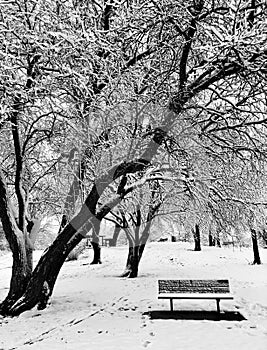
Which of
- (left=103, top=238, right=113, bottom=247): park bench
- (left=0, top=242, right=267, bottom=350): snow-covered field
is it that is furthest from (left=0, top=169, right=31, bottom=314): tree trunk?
(left=103, top=238, right=113, bottom=247): park bench

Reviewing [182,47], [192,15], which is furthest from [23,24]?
[182,47]

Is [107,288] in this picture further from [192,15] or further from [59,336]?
[192,15]


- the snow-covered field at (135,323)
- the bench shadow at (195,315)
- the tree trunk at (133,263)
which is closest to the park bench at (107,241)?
the tree trunk at (133,263)

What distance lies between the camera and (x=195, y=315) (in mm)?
7234

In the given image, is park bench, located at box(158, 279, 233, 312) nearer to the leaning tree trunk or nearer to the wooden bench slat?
the wooden bench slat

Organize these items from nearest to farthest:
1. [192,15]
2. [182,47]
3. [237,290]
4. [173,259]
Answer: [192,15] < [182,47] < [237,290] < [173,259]

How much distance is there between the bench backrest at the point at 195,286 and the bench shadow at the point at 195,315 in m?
0.57

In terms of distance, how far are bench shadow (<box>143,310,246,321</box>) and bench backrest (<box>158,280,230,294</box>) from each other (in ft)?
1.87

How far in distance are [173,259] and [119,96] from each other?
57.7ft

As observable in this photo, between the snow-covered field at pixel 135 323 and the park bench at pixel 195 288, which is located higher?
the park bench at pixel 195 288

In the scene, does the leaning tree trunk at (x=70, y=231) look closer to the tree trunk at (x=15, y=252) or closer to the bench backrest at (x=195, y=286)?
the tree trunk at (x=15, y=252)

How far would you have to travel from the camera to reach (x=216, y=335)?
5.88 metres

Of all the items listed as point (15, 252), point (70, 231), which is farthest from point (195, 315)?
point (15, 252)

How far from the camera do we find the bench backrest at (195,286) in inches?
313
